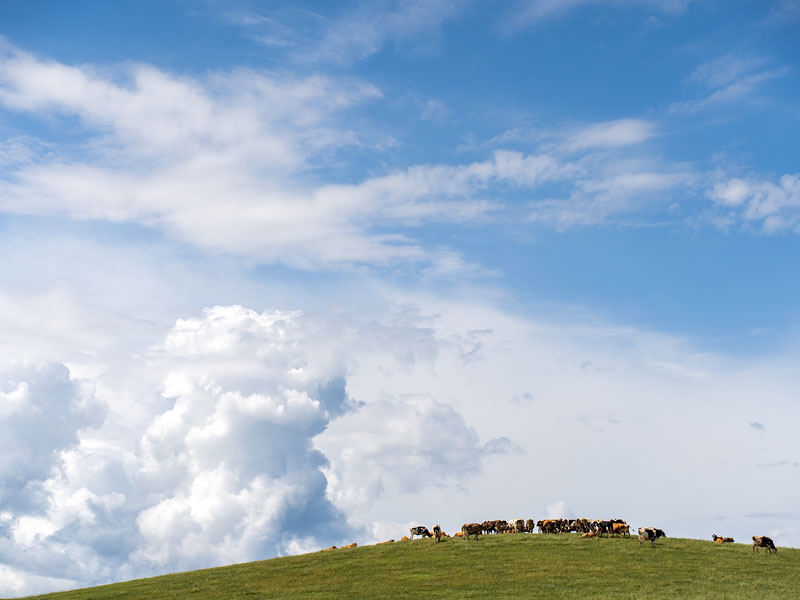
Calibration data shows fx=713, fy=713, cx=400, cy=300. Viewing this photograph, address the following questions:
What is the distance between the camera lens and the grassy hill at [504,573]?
43.7 metres

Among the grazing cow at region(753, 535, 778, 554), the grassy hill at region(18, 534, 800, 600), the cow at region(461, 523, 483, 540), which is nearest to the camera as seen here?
the grassy hill at region(18, 534, 800, 600)

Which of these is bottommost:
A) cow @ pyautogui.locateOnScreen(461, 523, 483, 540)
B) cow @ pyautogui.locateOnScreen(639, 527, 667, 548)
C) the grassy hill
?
the grassy hill

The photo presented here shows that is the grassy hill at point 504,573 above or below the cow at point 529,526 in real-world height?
below

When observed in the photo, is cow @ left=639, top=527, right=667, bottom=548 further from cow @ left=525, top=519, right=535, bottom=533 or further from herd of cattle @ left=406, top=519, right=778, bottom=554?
cow @ left=525, top=519, right=535, bottom=533

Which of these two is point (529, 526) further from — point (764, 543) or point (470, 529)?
point (764, 543)

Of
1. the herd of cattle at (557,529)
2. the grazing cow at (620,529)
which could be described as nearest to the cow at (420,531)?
the herd of cattle at (557,529)

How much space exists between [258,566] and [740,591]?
34.3m

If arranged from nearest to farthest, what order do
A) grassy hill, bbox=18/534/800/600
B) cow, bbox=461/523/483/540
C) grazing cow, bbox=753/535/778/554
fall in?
grassy hill, bbox=18/534/800/600, grazing cow, bbox=753/535/778/554, cow, bbox=461/523/483/540

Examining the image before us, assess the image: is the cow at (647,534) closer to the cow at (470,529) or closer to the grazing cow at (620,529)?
the grazing cow at (620,529)

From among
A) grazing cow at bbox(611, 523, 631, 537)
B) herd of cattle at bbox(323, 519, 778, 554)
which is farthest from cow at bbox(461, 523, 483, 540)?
grazing cow at bbox(611, 523, 631, 537)

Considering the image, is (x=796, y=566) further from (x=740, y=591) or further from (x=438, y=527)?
(x=438, y=527)

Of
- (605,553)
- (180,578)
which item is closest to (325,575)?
(180,578)

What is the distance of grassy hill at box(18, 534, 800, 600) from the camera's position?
4366cm

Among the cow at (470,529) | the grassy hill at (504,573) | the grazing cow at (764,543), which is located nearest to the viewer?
the grassy hill at (504,573)
